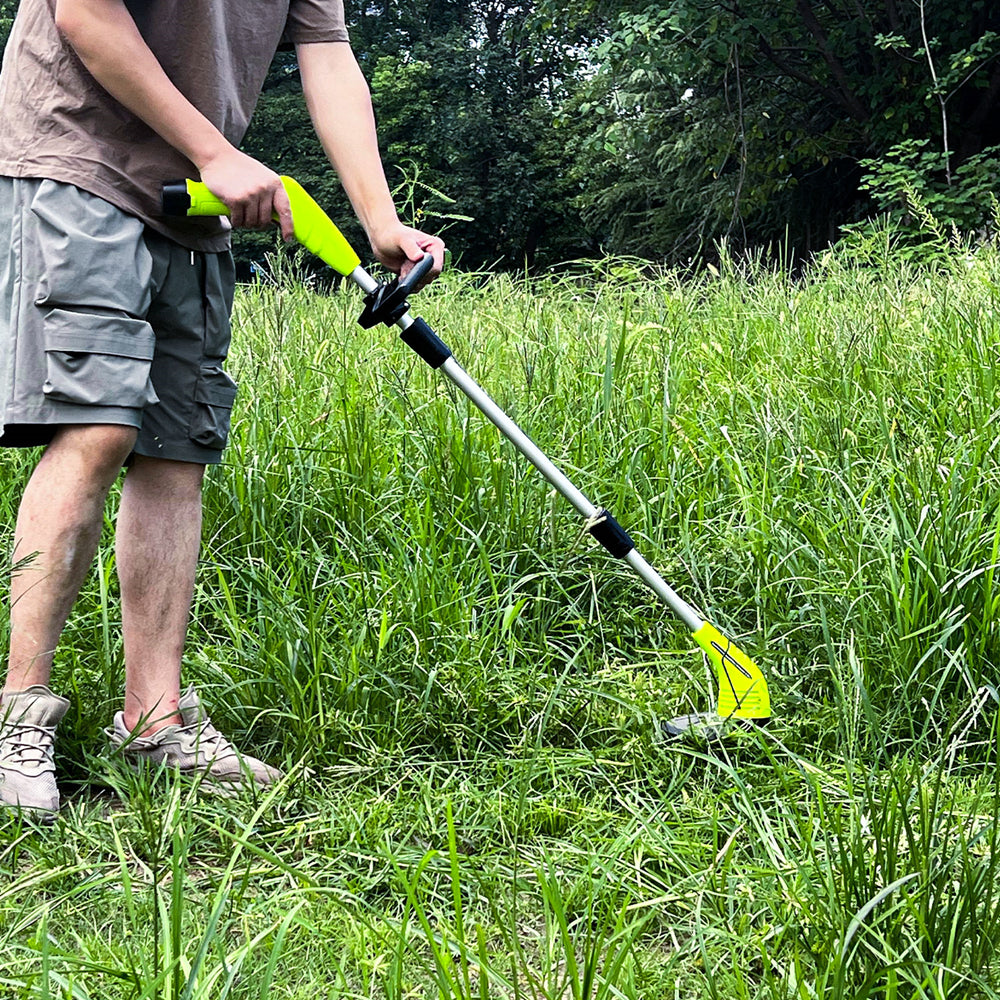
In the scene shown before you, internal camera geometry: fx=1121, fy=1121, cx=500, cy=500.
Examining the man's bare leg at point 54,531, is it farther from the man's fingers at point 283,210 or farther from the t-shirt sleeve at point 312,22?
the t-shirt sleeve at point 312,22

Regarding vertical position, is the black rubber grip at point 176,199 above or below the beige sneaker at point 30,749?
above

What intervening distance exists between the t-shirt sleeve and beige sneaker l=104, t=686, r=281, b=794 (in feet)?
4.69

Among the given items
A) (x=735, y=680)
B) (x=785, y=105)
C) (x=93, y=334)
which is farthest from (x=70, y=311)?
(x=785, y=105)

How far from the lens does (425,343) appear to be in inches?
89.1

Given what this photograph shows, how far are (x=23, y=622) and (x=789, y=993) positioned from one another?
1419 millimetres

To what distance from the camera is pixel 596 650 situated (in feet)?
8.55

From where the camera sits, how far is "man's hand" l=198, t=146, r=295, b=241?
1953 mm

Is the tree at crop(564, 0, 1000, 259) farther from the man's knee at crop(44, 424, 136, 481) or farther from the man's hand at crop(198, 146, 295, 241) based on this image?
the man's knee at crop(44, 424, 136, 481)

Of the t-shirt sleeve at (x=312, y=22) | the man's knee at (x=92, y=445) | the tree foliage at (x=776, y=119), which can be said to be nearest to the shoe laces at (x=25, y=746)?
the man's knee at (x=92, y=445)

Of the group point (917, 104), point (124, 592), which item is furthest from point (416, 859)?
point (917, 104)

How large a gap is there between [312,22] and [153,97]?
0.62 m

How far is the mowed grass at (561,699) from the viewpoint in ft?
4.66

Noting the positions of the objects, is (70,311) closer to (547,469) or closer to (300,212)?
(300,212)

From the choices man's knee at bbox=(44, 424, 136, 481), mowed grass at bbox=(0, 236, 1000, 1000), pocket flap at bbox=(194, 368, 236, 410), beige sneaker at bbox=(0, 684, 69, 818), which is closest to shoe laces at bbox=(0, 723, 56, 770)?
beige sneaker at bbox=(0, 684, 69, 818)
